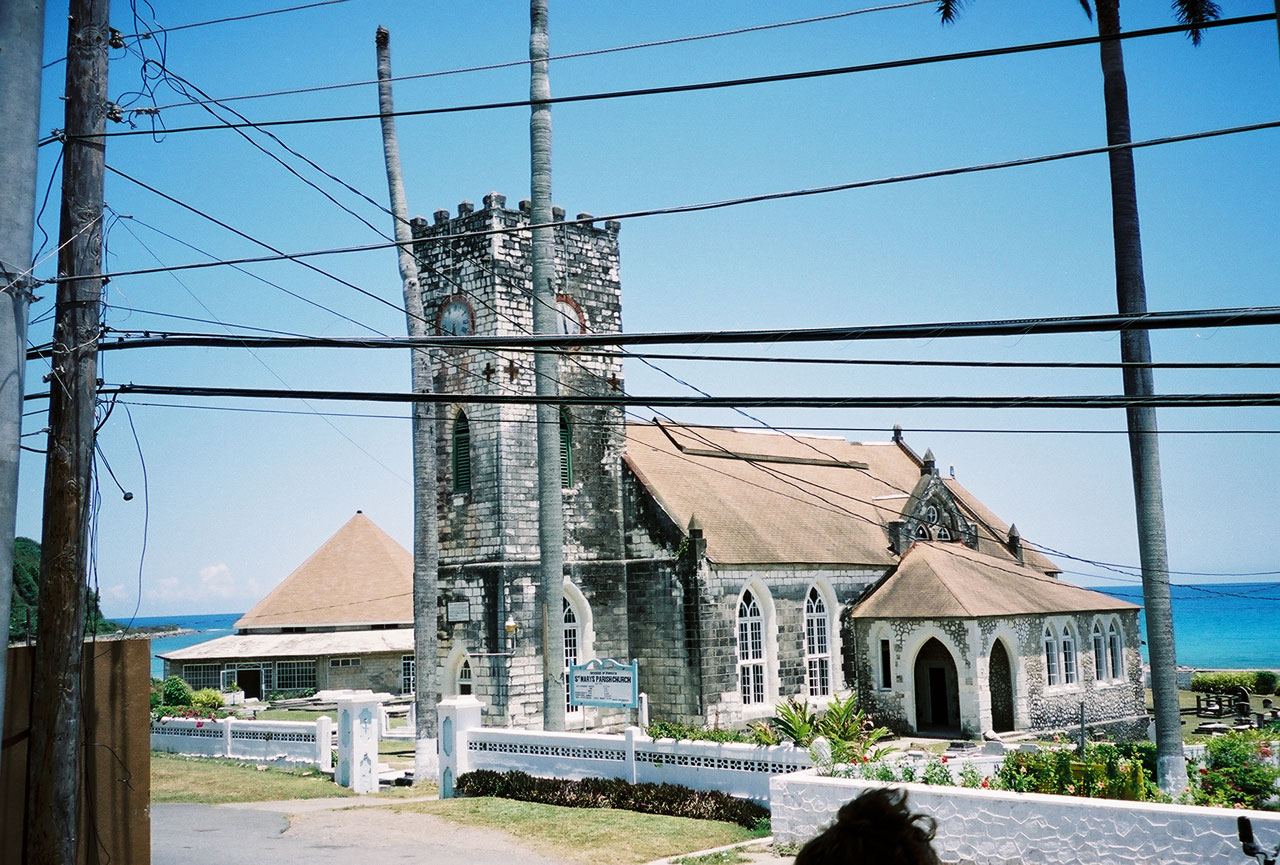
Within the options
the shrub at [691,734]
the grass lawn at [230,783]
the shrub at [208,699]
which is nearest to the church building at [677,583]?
the grass lawn at [230,783]

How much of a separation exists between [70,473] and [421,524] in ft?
52.6

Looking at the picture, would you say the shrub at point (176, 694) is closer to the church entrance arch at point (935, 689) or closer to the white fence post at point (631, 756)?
the church entrance arch at point (935, 689)

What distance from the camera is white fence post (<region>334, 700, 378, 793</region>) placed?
23812 millimetres

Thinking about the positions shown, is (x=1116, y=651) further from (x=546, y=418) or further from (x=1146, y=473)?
(x=546, y=418)

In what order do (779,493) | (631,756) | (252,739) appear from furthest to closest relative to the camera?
(779,493) → (252,739) → (631,756)

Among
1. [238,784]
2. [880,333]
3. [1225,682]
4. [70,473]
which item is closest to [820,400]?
[880,333]

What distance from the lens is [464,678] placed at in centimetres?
2978

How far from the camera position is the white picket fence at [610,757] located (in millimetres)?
18828

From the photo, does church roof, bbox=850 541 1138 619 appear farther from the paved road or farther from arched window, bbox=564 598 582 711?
the paved road

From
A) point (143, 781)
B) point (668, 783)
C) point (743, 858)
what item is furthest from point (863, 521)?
point (143, 781)

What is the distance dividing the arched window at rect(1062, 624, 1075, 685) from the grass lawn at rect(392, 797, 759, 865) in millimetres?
18460

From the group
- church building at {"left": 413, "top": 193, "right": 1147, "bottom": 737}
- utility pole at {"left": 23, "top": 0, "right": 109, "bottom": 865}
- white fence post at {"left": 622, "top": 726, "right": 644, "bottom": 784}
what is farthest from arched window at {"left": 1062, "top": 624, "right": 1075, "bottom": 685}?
utility pole at {"left": 23, "top": 0, "right": 109, "bottom": 865}

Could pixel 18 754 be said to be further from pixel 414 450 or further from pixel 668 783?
pixel 414 450

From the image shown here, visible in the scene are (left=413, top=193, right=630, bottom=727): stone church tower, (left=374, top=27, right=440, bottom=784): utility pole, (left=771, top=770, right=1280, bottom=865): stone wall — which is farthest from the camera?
(left=413, top=193, right=630, bottom=727): stone church tower
